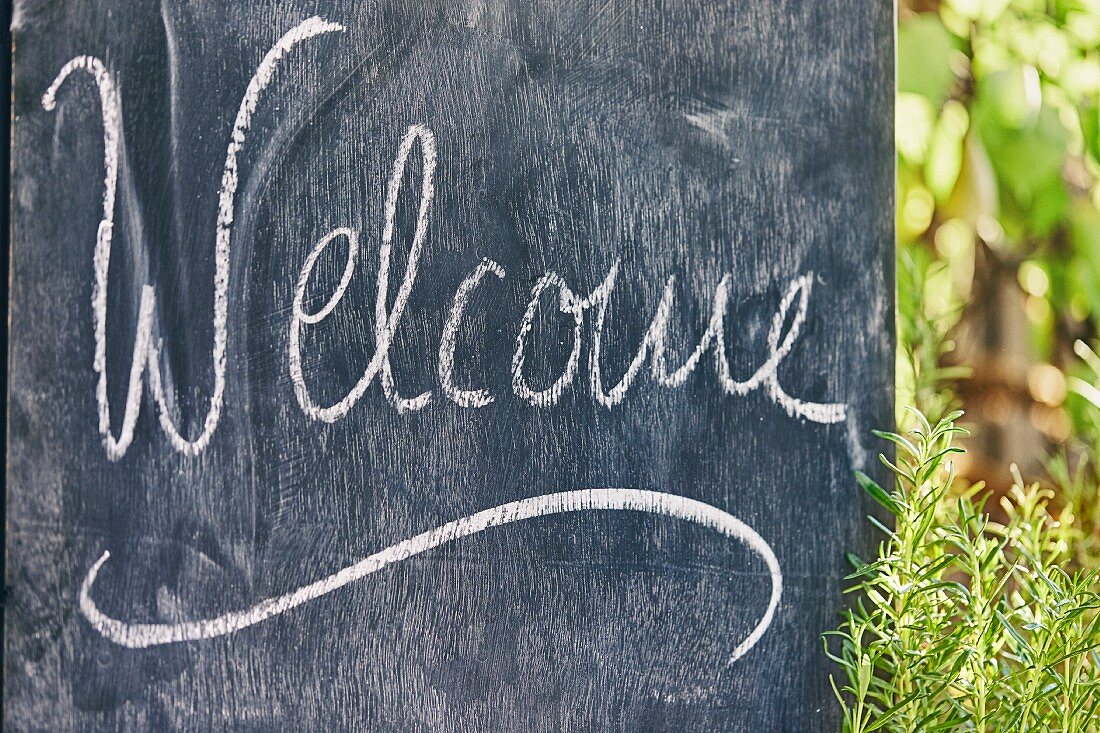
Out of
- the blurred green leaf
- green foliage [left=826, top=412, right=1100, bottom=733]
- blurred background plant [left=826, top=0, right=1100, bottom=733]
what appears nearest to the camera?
green foliage [left=826, top=412, right=1100, bottom=733]

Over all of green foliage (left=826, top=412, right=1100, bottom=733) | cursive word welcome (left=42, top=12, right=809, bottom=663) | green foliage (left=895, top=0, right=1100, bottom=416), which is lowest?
green foliage (left=826, top=412, right=1100, bottom=733)

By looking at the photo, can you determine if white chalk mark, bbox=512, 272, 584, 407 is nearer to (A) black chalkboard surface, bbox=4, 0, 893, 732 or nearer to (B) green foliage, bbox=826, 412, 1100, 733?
(A) black chalkboard surface, bbox=4, 0, 893, 732

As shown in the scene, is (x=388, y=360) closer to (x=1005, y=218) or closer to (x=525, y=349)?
(x=525, y=349)

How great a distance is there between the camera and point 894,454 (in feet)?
1.89

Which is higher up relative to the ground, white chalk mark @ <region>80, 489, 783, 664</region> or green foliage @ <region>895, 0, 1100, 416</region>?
green foliage @ <region>895, 0, 1100, 416</region>

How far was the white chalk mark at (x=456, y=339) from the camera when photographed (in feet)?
1.77

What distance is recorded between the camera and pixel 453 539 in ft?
1.75

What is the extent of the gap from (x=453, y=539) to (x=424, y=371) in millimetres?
122

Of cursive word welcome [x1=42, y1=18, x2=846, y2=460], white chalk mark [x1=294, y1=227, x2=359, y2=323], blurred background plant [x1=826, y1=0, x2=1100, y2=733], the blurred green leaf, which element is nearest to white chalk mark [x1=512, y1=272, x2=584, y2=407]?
cursive word welcome [x1=42, y1=18, x2=846, y2=460]

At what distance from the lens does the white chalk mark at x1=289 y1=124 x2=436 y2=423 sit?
0.53 m

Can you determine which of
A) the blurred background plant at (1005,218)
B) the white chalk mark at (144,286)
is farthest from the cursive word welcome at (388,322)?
the blurred background plant at (1005,218)

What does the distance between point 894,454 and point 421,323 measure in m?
0.38

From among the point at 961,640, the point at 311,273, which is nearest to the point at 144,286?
the point at 311,273

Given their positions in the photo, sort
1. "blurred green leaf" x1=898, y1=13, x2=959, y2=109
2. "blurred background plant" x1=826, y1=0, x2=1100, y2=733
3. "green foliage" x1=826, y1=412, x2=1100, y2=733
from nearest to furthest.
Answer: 1. "green foliage" x1=826, y1=412, x2=1100, y2=733
2. "blurred background plant" x1=826, y1=0, x2=1100, y2=733
3. "blurred green leaf" x1=898, y1=13, x2=959, y2=109
